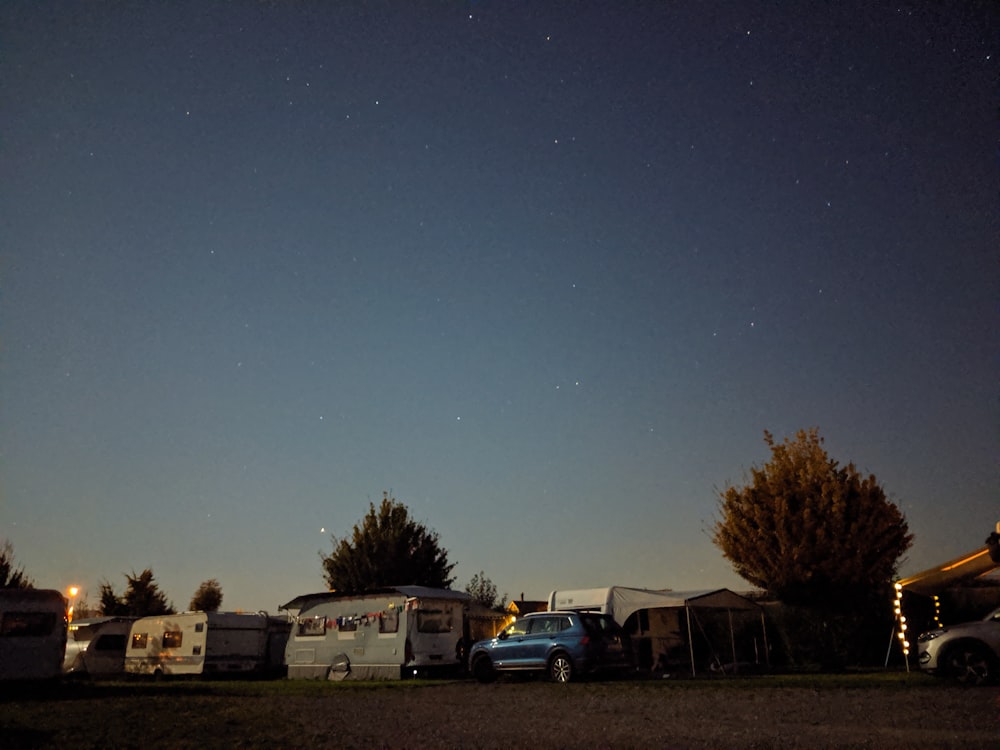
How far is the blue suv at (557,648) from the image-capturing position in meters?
17.8

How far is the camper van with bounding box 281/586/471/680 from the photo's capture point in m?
21.5

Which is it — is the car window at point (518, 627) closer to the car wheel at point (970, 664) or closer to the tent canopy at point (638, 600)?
the tent canopy at point (638, 600)

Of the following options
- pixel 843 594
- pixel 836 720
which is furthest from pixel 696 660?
pixel 836 720

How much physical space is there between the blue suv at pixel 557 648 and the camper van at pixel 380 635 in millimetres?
2345

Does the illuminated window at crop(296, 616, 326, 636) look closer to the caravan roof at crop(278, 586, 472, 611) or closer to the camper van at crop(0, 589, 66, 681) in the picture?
the caravan roof at crop(278, 586, 472, 611)

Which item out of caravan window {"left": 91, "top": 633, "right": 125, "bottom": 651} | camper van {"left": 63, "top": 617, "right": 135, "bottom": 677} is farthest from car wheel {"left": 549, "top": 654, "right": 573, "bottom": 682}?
caravan window {"left": 91, "top": 633, "right": 125, "bottom": 651}

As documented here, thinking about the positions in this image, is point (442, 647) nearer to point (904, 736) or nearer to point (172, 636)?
point (172, 636)

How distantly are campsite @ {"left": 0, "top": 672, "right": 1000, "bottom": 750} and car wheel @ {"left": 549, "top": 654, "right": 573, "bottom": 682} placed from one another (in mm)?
1150

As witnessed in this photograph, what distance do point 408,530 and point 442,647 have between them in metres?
19.9

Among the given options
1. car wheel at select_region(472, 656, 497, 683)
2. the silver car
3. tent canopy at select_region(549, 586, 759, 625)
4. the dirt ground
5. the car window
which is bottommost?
the dirt ground

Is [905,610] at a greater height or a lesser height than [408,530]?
lesser

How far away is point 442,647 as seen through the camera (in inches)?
867

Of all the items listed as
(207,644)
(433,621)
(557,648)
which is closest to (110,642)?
(207,644)

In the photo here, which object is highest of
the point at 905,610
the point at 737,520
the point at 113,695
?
the point at 737,520
